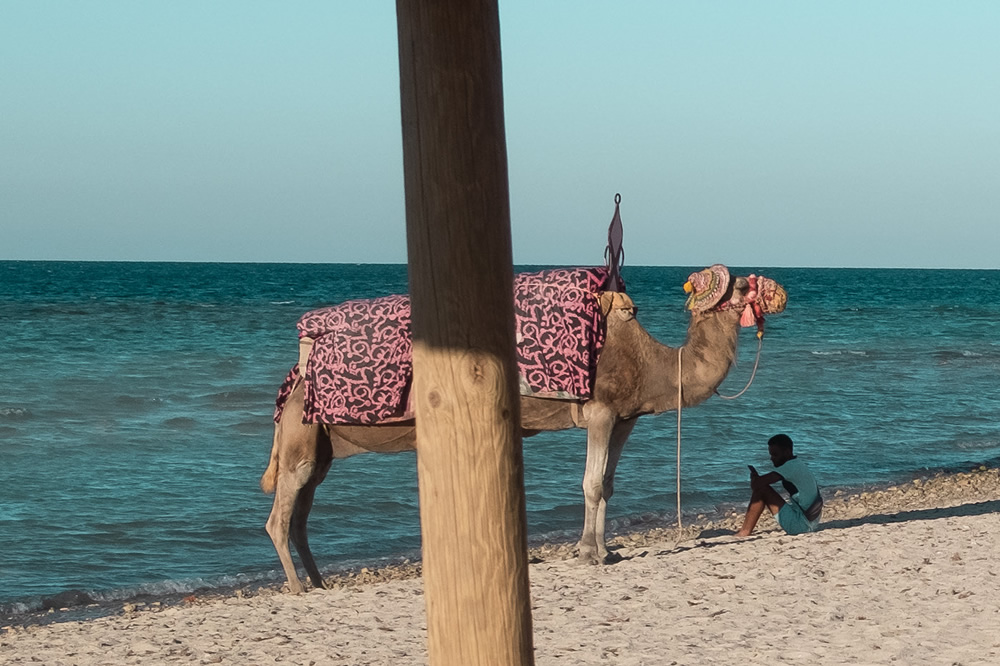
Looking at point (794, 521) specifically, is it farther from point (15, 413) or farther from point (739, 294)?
point (15, 413)

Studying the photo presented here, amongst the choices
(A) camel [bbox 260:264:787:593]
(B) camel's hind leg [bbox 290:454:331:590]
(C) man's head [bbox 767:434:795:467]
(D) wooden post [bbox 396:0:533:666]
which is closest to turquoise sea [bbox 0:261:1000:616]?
(B) camel's hind leg [bbox 290:454:331:590]

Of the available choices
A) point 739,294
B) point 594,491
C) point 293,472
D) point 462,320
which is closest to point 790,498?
point 594,491

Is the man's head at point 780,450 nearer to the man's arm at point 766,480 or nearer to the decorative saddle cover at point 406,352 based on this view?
the man's arm at point 766,480

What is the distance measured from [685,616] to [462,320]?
452cm

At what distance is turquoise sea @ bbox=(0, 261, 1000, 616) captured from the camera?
468 inches

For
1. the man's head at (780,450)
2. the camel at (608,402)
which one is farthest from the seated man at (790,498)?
the camel at (608,402)

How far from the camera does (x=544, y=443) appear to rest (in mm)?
17609

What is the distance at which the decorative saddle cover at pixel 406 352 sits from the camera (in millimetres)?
8445

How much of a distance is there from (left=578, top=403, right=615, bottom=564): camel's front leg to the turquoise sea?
3065 mm

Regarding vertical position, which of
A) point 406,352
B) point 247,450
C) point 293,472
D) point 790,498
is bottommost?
point 247,450

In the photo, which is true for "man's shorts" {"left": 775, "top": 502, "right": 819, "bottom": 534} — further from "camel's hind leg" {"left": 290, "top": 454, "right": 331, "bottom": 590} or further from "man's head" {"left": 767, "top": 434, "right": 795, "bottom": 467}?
"camel's hind leg" {"left": 290, "top": 454, "right": 331, "bottom": 590}

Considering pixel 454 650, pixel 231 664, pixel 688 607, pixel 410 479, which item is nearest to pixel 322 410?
pixel 231 664

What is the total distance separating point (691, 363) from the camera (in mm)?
8961

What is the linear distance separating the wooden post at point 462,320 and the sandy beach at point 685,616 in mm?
3339
